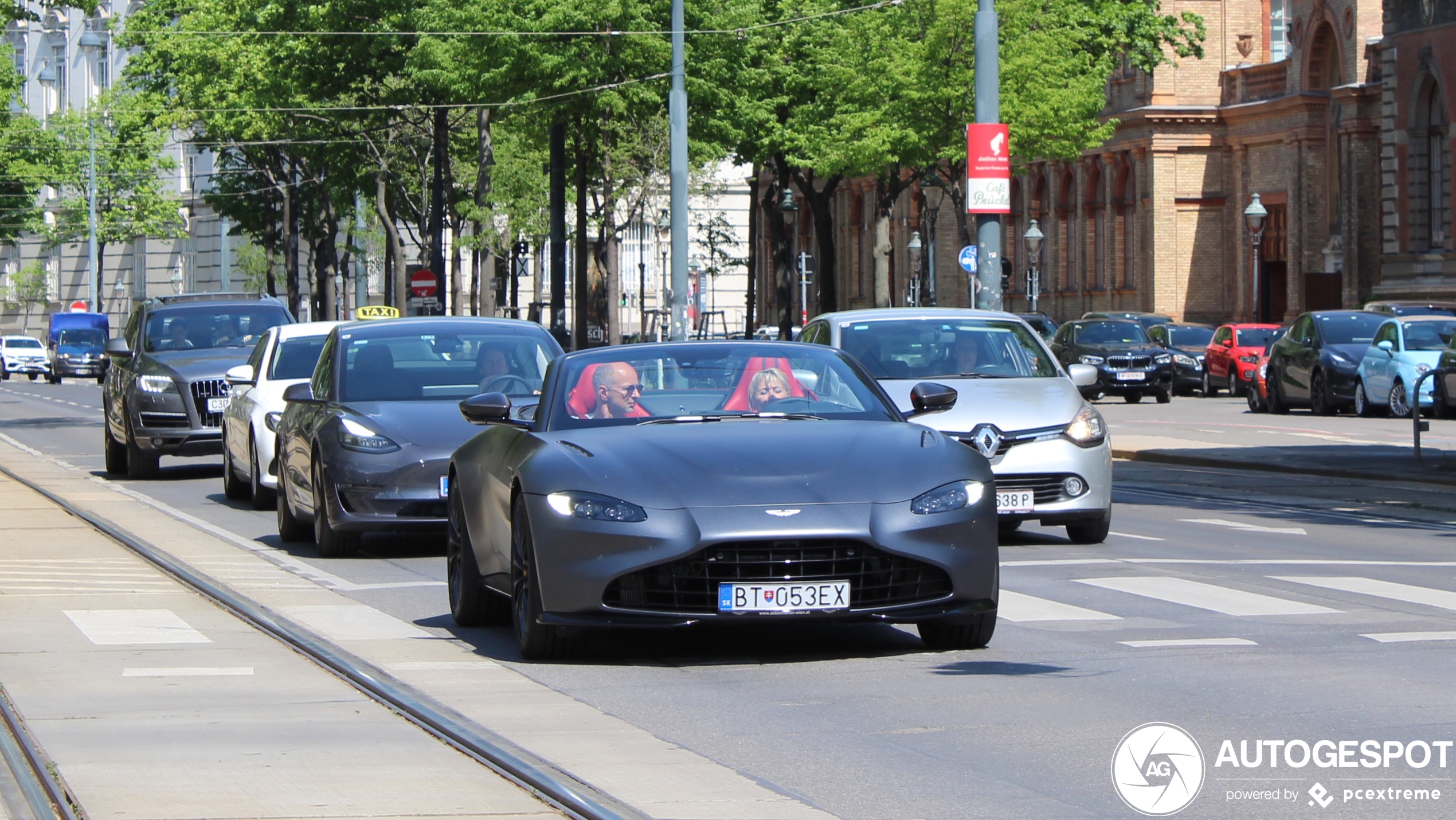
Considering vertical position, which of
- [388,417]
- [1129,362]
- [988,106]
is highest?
[988,106]

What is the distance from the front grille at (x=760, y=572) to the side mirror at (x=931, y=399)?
1586 mm

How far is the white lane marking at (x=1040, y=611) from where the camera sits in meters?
10.6

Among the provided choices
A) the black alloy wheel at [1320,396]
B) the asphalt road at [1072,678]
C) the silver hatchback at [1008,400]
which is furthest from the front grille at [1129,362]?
the asphalt road at [1072,678]

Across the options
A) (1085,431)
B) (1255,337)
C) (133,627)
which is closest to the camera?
(133,627)

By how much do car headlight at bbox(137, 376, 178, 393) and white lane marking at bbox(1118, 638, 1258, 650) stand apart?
15.1 m

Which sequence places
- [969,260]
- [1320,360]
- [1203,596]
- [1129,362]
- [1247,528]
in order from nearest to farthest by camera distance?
[1203,596] → [1247,528] → [1320,360] → [969,260] → [1129,362]

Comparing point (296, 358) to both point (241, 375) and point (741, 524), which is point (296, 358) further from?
point (741, 524)

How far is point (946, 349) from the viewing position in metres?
16.0

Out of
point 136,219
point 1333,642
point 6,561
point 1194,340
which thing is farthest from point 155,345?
point 136,219

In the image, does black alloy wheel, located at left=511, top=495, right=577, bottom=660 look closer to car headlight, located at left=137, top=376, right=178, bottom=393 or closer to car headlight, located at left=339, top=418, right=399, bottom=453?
car headlight, located at left=339, top=418, right=399, bottom=453

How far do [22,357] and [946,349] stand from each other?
75.5 meters

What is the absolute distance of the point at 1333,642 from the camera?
945 cm

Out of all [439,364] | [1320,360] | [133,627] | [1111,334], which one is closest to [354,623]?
[133,627]

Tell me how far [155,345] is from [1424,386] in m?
19.3
